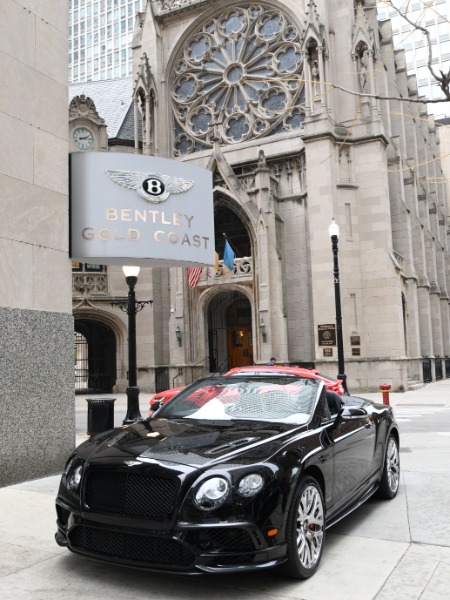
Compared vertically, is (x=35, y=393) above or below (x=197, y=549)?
above

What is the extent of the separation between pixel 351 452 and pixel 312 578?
57.4 inches

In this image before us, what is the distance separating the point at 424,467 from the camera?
8.23 m

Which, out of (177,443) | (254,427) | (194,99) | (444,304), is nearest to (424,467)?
(254,427)

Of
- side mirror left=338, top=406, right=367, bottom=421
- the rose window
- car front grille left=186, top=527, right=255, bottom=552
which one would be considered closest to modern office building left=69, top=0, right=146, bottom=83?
the rose window

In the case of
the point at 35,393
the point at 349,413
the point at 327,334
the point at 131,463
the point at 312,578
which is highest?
the point at 327,334

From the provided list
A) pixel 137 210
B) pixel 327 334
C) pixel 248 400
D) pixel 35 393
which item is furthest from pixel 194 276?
pixel 248 400

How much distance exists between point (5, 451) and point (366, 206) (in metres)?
22.3

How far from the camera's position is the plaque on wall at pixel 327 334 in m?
25.3

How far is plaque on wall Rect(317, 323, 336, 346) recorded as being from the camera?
995 inches

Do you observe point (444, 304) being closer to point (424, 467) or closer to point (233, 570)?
point (424, 467)

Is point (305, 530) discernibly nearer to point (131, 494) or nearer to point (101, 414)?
point (131, 494)

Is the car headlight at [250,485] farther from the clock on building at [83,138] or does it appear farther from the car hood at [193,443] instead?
the clock on building at [83,138]

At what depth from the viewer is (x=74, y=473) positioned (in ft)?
14.9

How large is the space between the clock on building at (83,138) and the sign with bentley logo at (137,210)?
78.3ft
